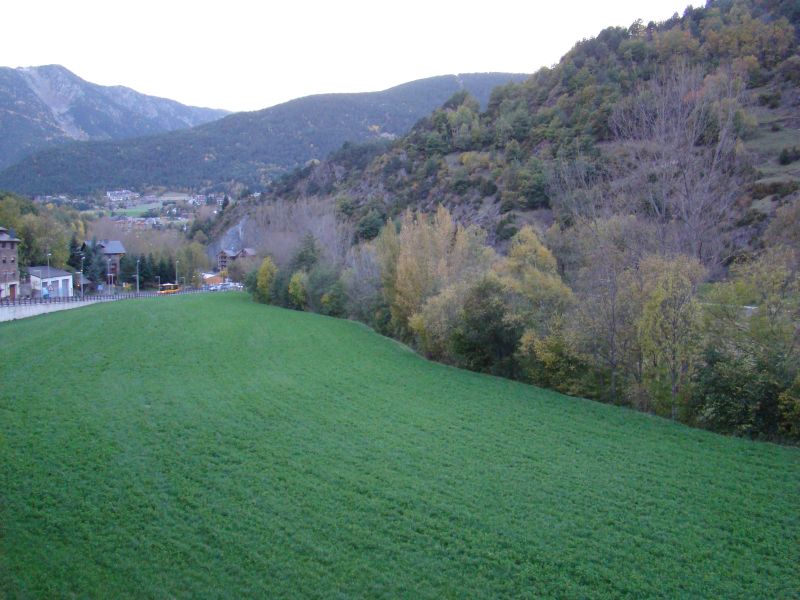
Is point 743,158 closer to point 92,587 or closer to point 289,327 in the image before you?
point 289,327

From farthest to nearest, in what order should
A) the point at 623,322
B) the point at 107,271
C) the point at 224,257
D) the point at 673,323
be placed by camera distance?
1. the point at 224,257
2. the point at 107,271
3. the point at 623,322
4. the point at 673,323

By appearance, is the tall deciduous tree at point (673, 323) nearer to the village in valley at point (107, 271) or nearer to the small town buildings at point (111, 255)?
the village in valley at point (107, 271)

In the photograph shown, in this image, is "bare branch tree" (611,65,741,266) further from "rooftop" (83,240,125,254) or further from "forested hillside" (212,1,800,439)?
"rooftop" (83,240,125,254)

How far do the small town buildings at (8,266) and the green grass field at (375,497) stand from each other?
3540 cm

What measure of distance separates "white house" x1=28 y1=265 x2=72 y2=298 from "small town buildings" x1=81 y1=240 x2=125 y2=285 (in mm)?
13693

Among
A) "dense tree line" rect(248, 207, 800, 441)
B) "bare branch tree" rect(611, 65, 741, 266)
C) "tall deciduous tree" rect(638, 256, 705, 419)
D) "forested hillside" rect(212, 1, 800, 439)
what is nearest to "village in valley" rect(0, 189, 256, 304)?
"forested hillside" rect(212, 1, 800, 439)

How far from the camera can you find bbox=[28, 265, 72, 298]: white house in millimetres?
54188

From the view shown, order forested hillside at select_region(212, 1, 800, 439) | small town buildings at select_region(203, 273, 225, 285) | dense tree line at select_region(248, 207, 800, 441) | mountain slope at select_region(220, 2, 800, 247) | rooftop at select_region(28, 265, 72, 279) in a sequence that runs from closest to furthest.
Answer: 1. dense tree line at select_region(248, 207, 800, 441)
2. forested hillside at select_region(212, 1, 800, 439)
3. mountain slope at select_region(220, 2, 800, 247)
4. rooftop at select_region(28, 265, 72, 279)
5. small town buildings at select_region(203, 273, 225, 285)

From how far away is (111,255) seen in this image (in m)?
76.2

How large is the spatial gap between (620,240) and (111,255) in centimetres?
7147

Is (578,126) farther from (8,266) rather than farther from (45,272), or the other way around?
(45,272)

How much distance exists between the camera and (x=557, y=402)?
58.5ft

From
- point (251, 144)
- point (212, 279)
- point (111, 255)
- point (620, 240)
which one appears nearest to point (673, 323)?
point (620, 240)

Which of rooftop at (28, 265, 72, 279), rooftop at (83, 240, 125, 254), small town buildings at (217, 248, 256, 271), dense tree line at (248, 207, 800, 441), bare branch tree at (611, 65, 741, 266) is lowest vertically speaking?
small town buildings at (217, 248, 256, 271)
